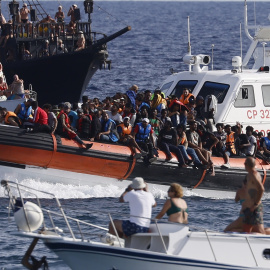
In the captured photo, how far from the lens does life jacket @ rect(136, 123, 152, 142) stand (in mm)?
20453

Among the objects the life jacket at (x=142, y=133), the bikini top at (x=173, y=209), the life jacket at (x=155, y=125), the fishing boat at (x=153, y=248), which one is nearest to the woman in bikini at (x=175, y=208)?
the bikini top at (x=173, y=209)

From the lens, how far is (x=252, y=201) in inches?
567

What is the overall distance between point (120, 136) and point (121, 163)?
2.16 ft

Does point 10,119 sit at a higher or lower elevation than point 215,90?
higher

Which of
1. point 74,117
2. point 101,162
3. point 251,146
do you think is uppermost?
point 74,117

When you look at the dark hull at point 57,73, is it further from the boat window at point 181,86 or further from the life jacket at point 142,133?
the life jacket at point 142,133

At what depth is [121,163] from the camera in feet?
66.8

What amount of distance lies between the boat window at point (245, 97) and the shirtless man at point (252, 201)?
819cm

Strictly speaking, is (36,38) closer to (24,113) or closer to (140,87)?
(140,87)

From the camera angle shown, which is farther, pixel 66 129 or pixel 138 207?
pixel 66 129

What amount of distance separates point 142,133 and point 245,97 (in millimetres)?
3211

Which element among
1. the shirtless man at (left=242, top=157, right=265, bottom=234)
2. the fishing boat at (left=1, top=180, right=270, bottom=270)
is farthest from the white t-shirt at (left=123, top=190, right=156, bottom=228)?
the shirtless man at (left=242, top=157, right=265, bottom=234)

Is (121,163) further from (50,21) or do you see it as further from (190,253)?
(50,21)

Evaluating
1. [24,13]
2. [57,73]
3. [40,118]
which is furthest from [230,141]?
[24,13]
